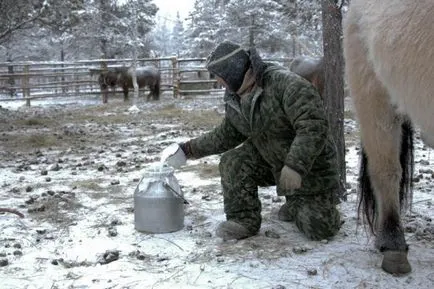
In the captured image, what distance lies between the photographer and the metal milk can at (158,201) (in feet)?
11.2

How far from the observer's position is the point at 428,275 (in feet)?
8.96

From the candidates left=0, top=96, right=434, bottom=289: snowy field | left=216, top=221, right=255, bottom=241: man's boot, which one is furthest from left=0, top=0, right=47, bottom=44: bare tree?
left=216, top=221, right=255, bottom=241: man's boot

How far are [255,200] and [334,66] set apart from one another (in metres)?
1.26

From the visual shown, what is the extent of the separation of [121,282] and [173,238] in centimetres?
73

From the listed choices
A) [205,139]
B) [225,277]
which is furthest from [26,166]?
[225,277]

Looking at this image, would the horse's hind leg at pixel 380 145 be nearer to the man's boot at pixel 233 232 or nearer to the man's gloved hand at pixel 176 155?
the man's boot at pixel 233 232

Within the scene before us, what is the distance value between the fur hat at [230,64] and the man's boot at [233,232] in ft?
2.78

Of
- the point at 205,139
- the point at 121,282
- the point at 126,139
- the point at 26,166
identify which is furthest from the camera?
the point at 126,139

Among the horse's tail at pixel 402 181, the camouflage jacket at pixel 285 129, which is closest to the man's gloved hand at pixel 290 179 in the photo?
the camouflage jacket at pixel 285 129

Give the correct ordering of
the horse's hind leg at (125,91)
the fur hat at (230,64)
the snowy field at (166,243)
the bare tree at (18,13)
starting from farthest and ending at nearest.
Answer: the horse's hind leg at (125,91) → the bare tree at (18,13) → the fur hat at (230,64) → the snowy field at (166,243)

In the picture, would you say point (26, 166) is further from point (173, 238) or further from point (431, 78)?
point (431, 78)

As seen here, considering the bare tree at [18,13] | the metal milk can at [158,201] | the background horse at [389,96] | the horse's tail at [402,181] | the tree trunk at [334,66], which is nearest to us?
the background horse at [389,96]

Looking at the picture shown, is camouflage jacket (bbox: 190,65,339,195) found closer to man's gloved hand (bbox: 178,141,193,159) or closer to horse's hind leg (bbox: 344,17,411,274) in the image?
man's gloved hand (bbox: 178,141,193,159)

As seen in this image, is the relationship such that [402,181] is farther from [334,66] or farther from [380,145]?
[334,66]
